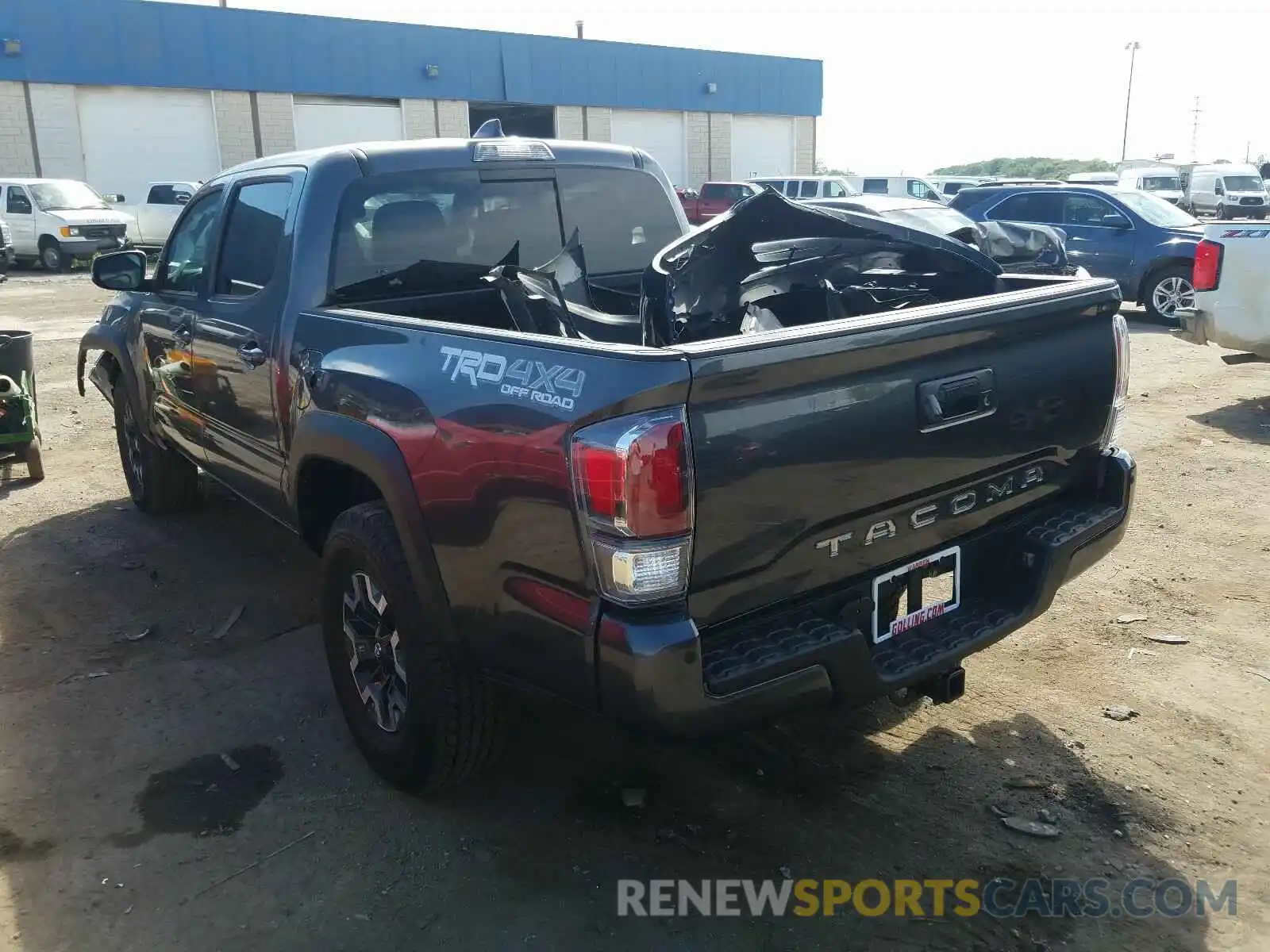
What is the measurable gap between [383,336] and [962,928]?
7.51 feet

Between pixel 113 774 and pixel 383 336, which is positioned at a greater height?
pixel 383 336

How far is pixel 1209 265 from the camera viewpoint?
26.3 feet

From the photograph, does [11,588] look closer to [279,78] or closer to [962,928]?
[962,928]

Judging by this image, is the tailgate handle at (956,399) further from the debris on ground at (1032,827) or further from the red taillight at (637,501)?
the debris on ground at (1032,827)

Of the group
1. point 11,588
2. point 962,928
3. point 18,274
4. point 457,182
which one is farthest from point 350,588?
point 18,274

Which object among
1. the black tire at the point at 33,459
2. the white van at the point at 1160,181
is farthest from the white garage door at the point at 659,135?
the black tire at the point at 33,459

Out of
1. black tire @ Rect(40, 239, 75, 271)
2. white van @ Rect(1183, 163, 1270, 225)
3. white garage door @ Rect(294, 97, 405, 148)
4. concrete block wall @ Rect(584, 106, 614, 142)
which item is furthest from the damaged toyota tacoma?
concrete block wall @ Rect(584, 106, 614, 142)

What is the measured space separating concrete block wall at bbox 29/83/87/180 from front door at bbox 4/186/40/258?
668 cm

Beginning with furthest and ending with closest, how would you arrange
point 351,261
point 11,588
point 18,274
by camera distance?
point 18,274 < point 11,588 < point 351,261

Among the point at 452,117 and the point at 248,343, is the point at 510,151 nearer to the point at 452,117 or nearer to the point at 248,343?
the point at 248,343

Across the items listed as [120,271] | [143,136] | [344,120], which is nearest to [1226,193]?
[344,120]

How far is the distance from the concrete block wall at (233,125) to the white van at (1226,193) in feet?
91.0

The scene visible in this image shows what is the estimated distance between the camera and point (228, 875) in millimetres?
2990

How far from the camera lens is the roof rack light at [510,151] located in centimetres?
414
